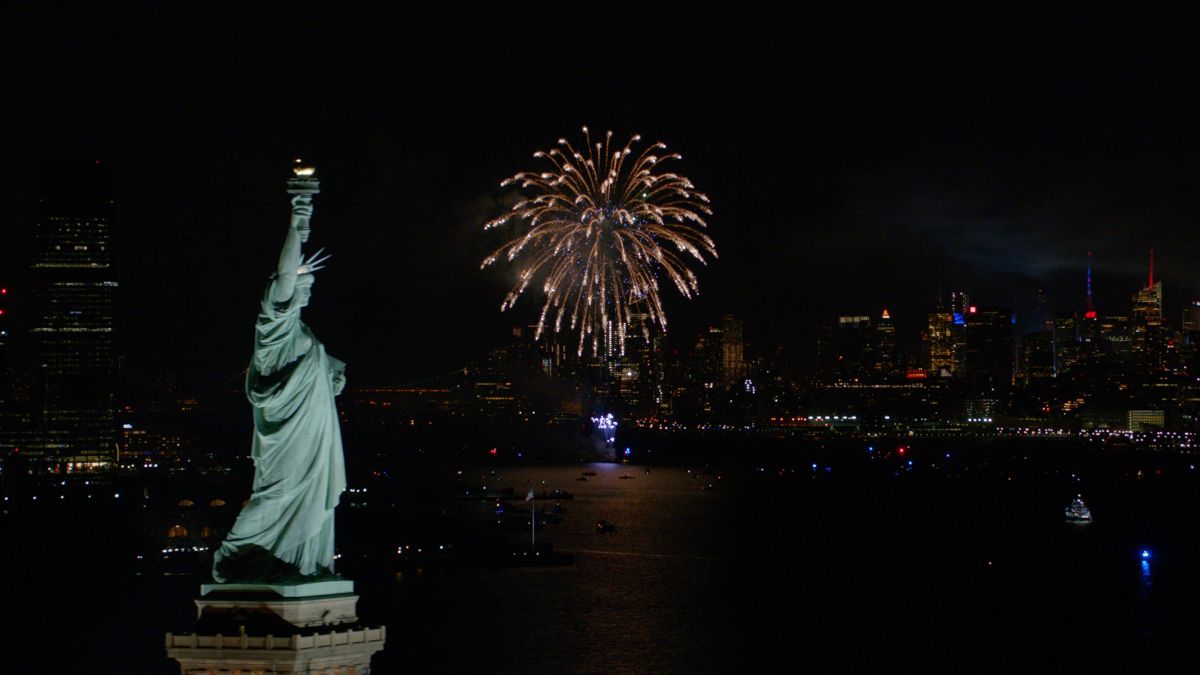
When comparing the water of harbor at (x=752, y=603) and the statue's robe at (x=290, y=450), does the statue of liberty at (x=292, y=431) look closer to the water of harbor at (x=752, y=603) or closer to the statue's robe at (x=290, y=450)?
the statue's robe at (x=290, y=450)

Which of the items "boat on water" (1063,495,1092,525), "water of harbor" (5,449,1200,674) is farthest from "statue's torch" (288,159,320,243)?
"boat on water" (1063,495,1092,525)

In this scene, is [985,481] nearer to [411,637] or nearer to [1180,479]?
[1180,479]

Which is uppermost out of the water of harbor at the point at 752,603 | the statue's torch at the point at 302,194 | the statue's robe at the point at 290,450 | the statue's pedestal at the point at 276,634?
the statue's torch at the point at 302,194

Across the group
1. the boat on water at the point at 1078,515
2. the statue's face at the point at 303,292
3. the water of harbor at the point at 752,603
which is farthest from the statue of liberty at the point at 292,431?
the boat on water at the point at 1078,515

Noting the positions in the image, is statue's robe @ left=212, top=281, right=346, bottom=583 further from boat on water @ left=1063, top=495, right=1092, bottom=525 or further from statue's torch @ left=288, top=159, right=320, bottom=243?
boat on water @ left=1063, top=495, right=1092, bottom=525

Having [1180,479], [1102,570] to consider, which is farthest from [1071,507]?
[1180,479]

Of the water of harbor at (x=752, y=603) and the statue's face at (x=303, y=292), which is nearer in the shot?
the statue's face at (x=303, y=292)

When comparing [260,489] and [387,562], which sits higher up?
[260,489]
